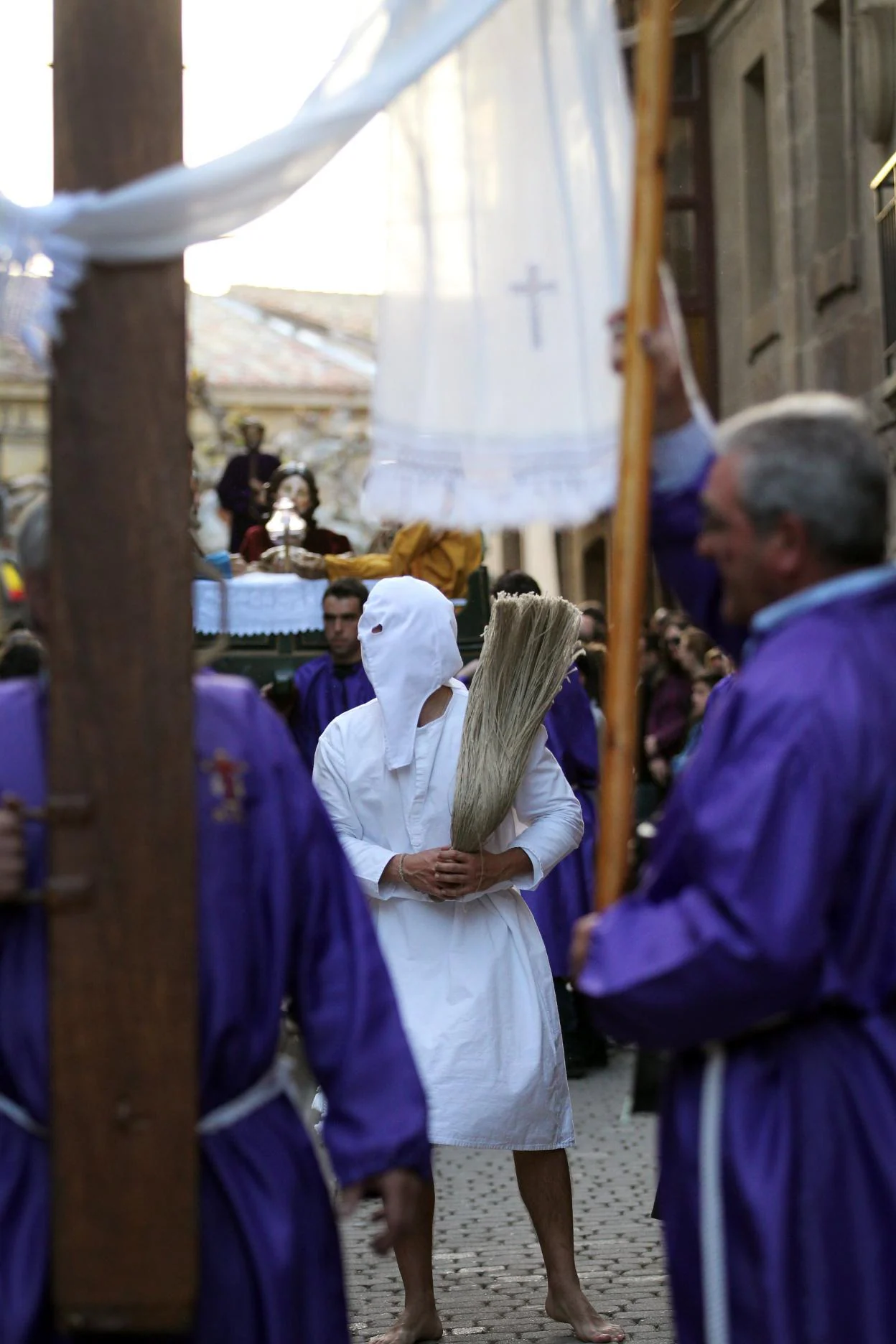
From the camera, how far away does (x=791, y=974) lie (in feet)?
9.28

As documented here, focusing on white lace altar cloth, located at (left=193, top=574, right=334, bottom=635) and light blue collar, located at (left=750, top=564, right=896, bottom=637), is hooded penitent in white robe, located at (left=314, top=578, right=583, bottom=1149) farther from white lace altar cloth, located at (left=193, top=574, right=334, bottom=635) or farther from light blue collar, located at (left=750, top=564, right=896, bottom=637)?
white lace altar cloth, located at (left=193, top=574, right=334, bottom=635)

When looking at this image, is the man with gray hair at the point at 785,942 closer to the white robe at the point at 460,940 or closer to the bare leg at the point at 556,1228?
the white robe at the point at 460,940

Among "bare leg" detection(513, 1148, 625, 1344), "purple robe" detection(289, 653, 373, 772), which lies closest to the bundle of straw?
"bare leg" detection(513, 1148, 625, 1344)

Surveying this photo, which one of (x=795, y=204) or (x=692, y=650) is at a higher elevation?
(x=795, y=204)

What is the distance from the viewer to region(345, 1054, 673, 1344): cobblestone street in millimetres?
5586

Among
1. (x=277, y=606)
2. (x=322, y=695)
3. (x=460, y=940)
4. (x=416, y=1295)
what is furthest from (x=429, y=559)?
(x=416, y=1295)

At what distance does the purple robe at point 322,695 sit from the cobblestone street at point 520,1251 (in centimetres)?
196

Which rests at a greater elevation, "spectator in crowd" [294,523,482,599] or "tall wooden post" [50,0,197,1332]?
"spectator in crowd" [294,523,482,599]

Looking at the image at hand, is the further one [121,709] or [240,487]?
[240,487]

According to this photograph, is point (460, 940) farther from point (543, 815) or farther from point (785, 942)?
point (785, 942)

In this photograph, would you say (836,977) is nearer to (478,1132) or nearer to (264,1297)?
(264,1297)

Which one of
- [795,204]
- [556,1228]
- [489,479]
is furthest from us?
[795,204]

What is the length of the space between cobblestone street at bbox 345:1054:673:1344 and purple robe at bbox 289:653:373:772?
196 centimetres

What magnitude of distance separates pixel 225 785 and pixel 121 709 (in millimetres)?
271
